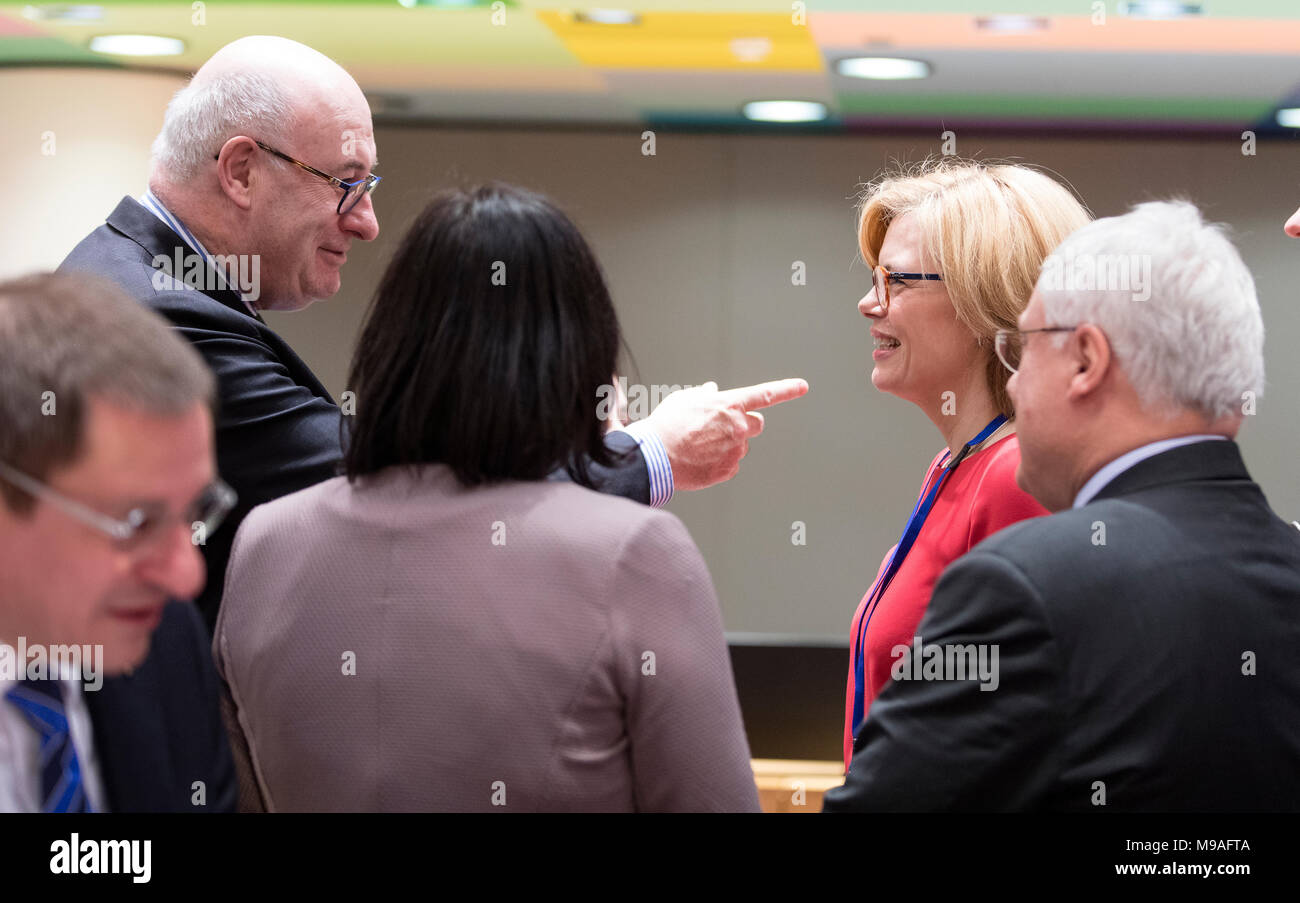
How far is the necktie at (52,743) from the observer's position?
1.05 meters

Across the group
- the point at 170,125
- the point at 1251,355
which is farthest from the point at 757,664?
the point at 1251,355

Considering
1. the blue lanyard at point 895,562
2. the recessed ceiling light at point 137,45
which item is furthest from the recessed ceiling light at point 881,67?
the blue lanyard at point 895,562

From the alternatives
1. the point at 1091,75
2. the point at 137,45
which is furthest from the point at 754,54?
the point at 137,45

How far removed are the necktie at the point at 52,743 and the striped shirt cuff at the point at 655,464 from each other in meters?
0.72

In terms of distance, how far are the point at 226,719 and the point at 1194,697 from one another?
3.18 feet

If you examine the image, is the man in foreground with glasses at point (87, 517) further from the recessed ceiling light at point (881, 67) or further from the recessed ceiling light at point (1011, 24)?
the recessed ceiling light at point (881, 67)

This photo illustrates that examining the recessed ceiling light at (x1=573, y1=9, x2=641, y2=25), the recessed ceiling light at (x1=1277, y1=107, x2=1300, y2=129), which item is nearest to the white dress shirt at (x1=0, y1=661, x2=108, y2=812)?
the recessed ceiling light at (x1=573, y1=9, x2=641, y2=25)

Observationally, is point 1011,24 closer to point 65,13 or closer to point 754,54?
point 754,54

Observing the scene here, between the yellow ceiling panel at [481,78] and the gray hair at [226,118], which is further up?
the yellow ceiling panel at [481,78]

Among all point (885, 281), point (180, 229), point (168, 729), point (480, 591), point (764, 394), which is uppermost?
point (180, 229)

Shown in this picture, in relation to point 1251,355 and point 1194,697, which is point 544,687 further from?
point 1251,355

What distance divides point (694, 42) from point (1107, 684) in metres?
3.25

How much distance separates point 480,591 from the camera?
116 centimetres
